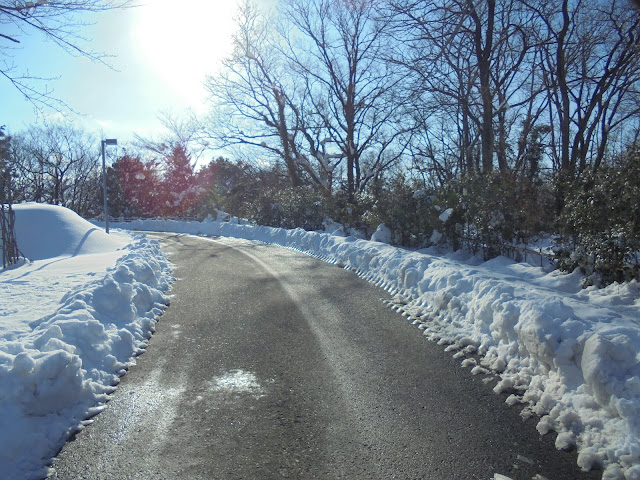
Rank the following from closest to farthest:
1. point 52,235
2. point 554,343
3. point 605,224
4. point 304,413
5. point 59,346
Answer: point 304,413, point 554,343, point 59,346, point 605,224, point 52,235

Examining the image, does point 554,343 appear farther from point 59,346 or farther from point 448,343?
point 59,346

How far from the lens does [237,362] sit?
16.1ft

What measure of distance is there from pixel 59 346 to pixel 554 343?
4.57m

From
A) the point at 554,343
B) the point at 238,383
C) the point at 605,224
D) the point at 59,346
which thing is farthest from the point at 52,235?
the point at 605,224

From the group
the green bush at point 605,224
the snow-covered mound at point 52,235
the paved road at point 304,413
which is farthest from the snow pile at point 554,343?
the snow-covered mound at point 52,235

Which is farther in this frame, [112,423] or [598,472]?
[112,423]

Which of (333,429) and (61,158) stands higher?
(61,158)

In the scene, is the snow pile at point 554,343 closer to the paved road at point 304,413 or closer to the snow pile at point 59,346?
the paved road at point 304,413

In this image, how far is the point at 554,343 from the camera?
4078 millimetres

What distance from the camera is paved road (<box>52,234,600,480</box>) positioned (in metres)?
2.98

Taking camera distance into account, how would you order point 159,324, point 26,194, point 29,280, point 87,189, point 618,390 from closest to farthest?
1. point 618,390
2. point 159,324
3. point 29,280
4. point 26,194
5. point 87,189

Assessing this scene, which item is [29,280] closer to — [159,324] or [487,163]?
[159,324]

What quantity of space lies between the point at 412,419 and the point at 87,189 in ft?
178

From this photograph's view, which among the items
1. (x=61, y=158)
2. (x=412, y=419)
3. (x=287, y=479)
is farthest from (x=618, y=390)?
(x=61, y=158)
